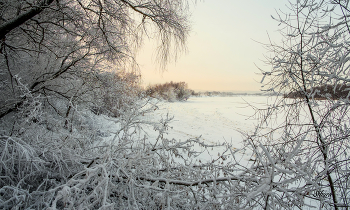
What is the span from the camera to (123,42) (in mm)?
3783

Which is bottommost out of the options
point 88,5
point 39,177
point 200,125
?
point 200,125

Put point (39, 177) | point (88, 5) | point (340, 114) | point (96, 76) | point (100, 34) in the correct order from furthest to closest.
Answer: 1. point (96, 76)
2. point (100, 34)
3. point (88, 5)
4. point (340, 114)
5. point (39, 177)

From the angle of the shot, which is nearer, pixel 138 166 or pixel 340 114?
pixel 138 166

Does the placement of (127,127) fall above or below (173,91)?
below

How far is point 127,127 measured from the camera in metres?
2.10

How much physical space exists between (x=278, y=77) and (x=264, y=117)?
23.2 inches

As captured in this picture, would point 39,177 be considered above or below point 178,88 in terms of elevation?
below

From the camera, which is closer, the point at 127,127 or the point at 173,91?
the point at 127,127

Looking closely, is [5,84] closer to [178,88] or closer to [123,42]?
[123,42]

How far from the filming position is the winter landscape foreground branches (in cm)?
153

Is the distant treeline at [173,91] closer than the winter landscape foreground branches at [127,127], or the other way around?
the winter landscape foreground branches at [127,127]

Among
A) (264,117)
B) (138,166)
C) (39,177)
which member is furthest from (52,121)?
(264,117)

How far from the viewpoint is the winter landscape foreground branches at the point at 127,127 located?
1.53 metres

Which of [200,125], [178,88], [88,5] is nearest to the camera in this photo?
[88,5]
